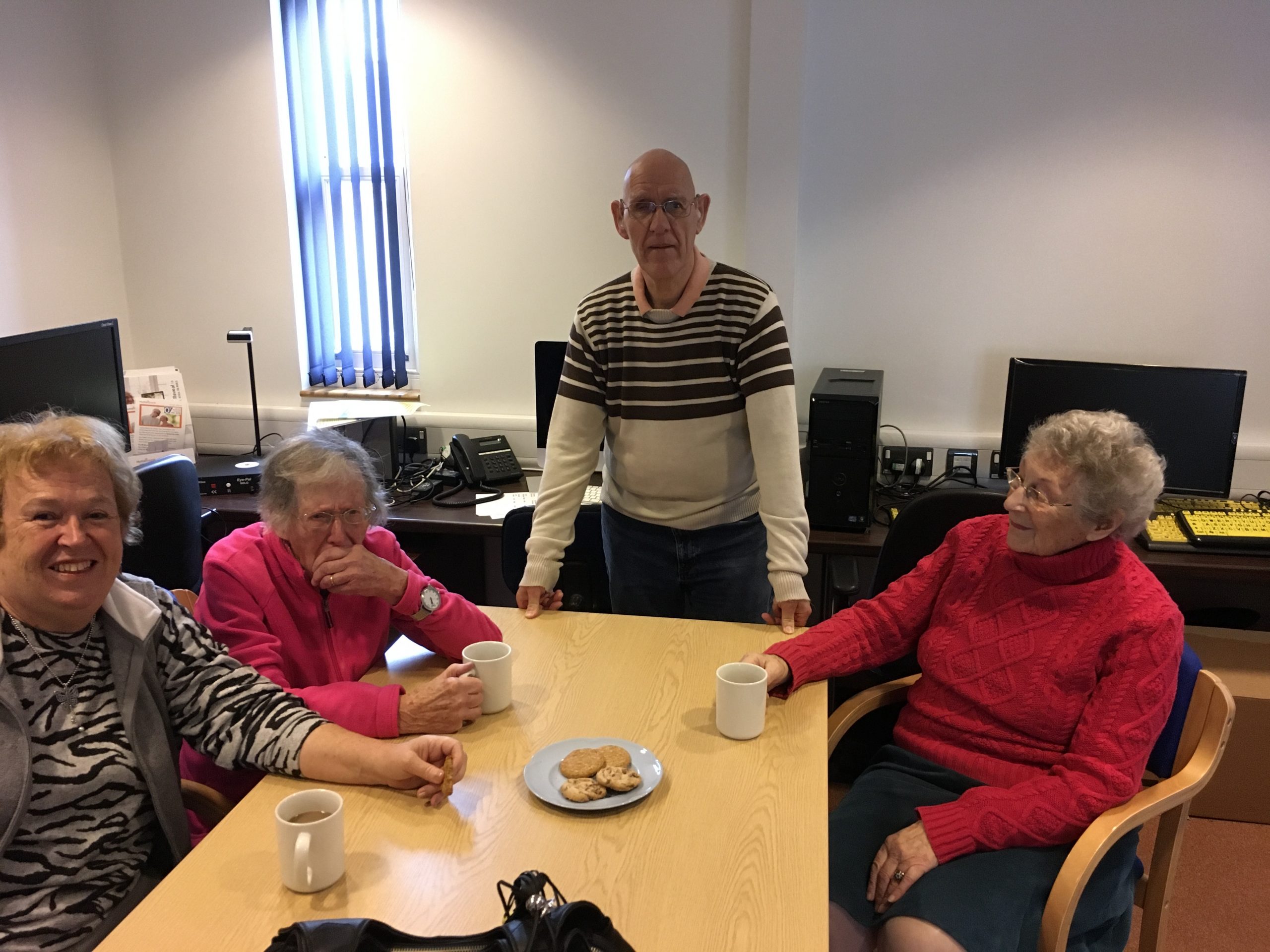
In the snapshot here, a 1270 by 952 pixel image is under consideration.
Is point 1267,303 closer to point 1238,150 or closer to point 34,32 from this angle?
point 1238,150

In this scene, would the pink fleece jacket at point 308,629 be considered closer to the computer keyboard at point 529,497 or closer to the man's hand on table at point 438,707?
the man's hand on table at point 438,707

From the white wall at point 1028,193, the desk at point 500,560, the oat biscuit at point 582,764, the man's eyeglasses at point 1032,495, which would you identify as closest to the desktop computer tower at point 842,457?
the desk at point 500,560

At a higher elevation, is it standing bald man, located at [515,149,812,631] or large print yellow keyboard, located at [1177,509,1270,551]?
standing bald man, located at [515,149,812,631]

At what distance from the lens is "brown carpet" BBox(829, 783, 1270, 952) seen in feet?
7.30

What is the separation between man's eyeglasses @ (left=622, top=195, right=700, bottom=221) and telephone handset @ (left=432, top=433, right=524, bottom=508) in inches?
55.6

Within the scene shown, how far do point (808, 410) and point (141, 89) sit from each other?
259 cm

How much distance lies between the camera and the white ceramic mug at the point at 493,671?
156 cm

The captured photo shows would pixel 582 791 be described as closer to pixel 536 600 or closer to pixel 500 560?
pixel 536 600

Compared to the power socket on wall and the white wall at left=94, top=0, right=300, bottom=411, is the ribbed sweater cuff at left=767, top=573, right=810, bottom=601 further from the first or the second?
the white wall at left=94, top=0, right=300, bottom=411

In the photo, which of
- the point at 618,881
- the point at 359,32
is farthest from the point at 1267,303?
the point at 359,32

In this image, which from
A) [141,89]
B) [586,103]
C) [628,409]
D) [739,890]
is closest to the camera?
[739,890]

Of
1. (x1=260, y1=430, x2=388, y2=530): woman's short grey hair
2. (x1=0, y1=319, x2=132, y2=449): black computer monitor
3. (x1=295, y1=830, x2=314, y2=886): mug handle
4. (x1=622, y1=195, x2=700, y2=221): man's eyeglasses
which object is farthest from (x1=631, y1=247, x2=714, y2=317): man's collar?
(x1=0, y1=319, x2=132, y2=449): black computer monitor

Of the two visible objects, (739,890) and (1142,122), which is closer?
(739,890)

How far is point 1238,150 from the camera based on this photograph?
2848mm
